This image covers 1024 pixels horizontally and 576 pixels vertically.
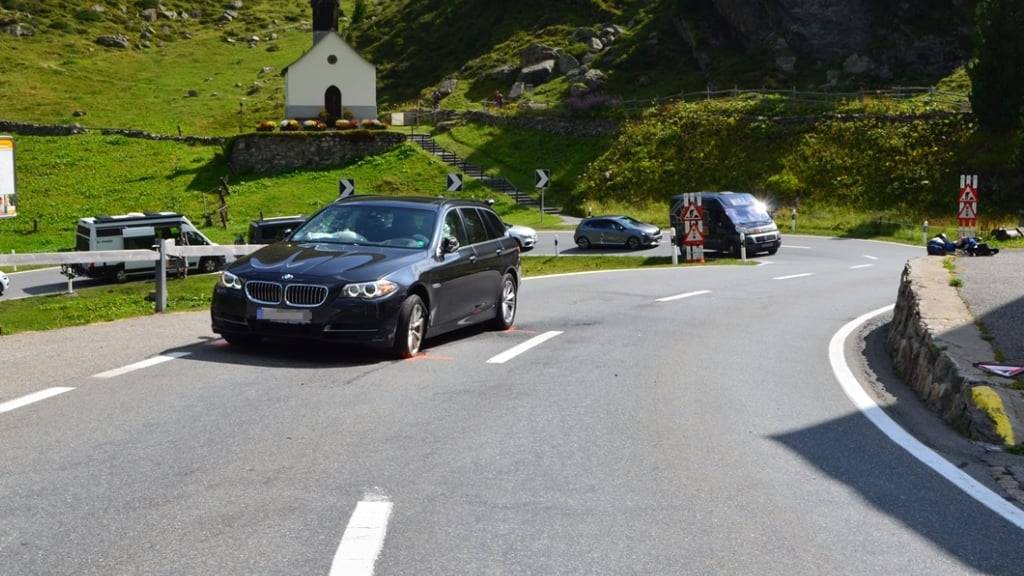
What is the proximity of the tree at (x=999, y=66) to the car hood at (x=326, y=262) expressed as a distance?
42.4 m

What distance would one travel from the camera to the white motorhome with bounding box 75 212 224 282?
117ft

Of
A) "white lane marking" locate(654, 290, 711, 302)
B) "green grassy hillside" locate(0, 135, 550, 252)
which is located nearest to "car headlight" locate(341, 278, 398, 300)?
"white lane marking" locate(654, 290, 711, 302)

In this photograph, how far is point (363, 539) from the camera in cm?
513

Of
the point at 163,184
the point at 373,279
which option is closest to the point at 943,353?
the point at 373,279

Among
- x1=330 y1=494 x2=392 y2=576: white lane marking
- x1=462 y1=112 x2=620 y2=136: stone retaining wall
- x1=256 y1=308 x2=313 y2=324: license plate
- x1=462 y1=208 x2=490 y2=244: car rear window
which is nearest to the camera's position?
x1=330 y1=494 x2=392 y2=576: white lane marking

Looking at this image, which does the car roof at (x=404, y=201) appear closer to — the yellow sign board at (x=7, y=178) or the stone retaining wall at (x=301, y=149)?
the yellow sign board at (x=7, y=178)

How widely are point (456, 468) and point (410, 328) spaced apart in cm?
456

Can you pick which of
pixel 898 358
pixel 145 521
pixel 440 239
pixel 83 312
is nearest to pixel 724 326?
pixel 898 358

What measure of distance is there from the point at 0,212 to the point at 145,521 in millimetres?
14680

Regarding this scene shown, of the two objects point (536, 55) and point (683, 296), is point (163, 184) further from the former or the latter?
point (683, 296)

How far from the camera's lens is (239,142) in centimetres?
6756

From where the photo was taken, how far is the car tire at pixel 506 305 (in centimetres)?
1362

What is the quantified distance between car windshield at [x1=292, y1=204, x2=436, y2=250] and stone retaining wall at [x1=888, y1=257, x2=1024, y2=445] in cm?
509

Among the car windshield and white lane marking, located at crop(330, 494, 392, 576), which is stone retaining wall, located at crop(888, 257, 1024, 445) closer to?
white lane marking, located at crop(330, 494, 392, 576)
